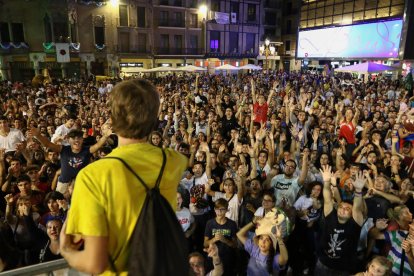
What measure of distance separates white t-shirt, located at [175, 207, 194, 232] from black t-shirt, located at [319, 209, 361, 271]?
1830mm

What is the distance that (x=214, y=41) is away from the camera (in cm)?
4244

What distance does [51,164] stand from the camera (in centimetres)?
591

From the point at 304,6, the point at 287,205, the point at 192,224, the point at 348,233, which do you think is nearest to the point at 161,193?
the point at 348,233

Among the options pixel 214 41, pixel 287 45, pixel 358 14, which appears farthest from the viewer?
pixel 287 45

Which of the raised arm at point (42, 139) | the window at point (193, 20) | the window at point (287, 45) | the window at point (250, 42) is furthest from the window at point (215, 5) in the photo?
the raised arm at point (42, 139)

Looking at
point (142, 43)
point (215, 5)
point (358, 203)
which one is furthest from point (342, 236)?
point (215, 5)

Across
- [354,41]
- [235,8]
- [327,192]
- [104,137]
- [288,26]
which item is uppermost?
[235,8]

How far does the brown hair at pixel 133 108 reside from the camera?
127cm

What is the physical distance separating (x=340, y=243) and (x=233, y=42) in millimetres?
42681

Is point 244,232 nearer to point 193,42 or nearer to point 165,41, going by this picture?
point 165,41

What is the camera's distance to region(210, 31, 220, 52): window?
42.2 metres

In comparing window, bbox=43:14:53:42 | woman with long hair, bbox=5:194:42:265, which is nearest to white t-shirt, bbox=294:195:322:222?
woman with long hair, bbox=5:194:42:265

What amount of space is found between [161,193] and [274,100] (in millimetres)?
11430

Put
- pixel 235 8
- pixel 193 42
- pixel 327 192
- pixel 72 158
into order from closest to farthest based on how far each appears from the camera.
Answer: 1. pixel 327 192
2. pixel 72 158
3. pixel 193 42
4. pixel 235 8
